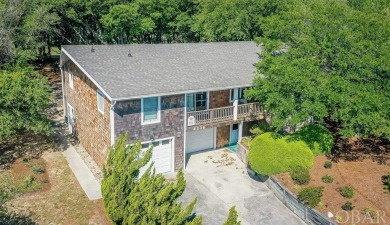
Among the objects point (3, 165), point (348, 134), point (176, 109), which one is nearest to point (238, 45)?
point (176, 109)

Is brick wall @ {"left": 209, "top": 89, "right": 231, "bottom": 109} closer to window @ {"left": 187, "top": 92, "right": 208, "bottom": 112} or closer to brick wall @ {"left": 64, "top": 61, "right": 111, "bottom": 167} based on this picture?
window @ {"left": 187, "top": 92, "right": 208, "bottom": 112}

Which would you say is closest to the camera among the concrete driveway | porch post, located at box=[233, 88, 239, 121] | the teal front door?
the concrete driveway

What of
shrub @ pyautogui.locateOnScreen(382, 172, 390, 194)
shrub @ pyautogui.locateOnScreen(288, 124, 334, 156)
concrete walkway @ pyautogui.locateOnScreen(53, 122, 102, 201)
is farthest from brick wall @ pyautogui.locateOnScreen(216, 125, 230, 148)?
shrub @ pyautogui.locateOnScreen(382, 172, 390, 194)

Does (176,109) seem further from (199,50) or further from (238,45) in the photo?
(238,45)

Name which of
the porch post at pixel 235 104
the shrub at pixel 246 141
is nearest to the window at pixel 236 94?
the porch post at pixel 235 104

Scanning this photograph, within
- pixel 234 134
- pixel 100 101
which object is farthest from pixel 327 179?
pixel 100 101

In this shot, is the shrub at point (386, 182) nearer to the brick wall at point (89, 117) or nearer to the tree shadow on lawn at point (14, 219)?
the brick wall at point (89, 117)
